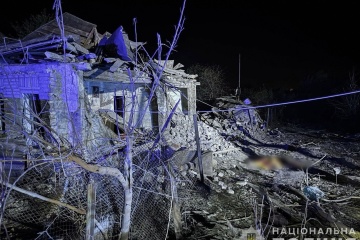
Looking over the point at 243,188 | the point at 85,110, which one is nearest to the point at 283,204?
the point at 243,188

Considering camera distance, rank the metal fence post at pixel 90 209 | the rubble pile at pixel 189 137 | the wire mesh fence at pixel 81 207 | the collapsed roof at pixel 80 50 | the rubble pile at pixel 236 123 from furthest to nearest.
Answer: the rubble pile at pixel 236 123, the rubble pile at pixel 189 137, the collapsed roof at pixel 80 50, the wire mesh fence at pixel 81 207, the metal fence post at pixel 90 209

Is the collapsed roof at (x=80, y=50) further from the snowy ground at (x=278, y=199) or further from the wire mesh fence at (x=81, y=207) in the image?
the snowy ground at (x=278, y=199)

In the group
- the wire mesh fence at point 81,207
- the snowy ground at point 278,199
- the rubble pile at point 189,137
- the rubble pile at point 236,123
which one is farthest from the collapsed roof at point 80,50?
the rubble pile at point 236,123

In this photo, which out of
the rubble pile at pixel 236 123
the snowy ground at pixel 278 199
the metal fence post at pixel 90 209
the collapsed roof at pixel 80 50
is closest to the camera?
the metal fence post at pixel 90 209

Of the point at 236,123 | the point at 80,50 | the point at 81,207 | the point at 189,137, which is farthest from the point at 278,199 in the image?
the point at 236,123

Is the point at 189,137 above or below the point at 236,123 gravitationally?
below

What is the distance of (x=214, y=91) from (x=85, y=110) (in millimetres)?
19933

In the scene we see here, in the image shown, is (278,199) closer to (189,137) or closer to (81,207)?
(81,207)

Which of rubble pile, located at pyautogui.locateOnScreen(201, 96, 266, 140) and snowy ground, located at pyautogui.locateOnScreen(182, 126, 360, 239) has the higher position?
rubble pile, located at pyautogui.locateOnScreen(201, 96, 266, 140)

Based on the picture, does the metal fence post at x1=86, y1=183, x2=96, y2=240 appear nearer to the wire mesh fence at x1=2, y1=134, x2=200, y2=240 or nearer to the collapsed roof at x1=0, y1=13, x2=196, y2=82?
the wire mesh fence at x1=2, y1=134, x2=200, y2=240

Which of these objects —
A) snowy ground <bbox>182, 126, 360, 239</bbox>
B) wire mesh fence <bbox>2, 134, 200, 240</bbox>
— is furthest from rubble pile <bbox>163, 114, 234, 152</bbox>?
wire mesh fence <bbox>2, 134, 200, 240</bbox>

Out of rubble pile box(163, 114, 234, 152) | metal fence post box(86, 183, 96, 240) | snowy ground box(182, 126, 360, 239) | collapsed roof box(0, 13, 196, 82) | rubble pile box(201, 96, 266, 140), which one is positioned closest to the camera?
metal fence post box(86, 183, 96, 240)

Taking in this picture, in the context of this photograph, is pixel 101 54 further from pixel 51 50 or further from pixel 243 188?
pixel 243 188

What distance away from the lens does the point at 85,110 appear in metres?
6.99
